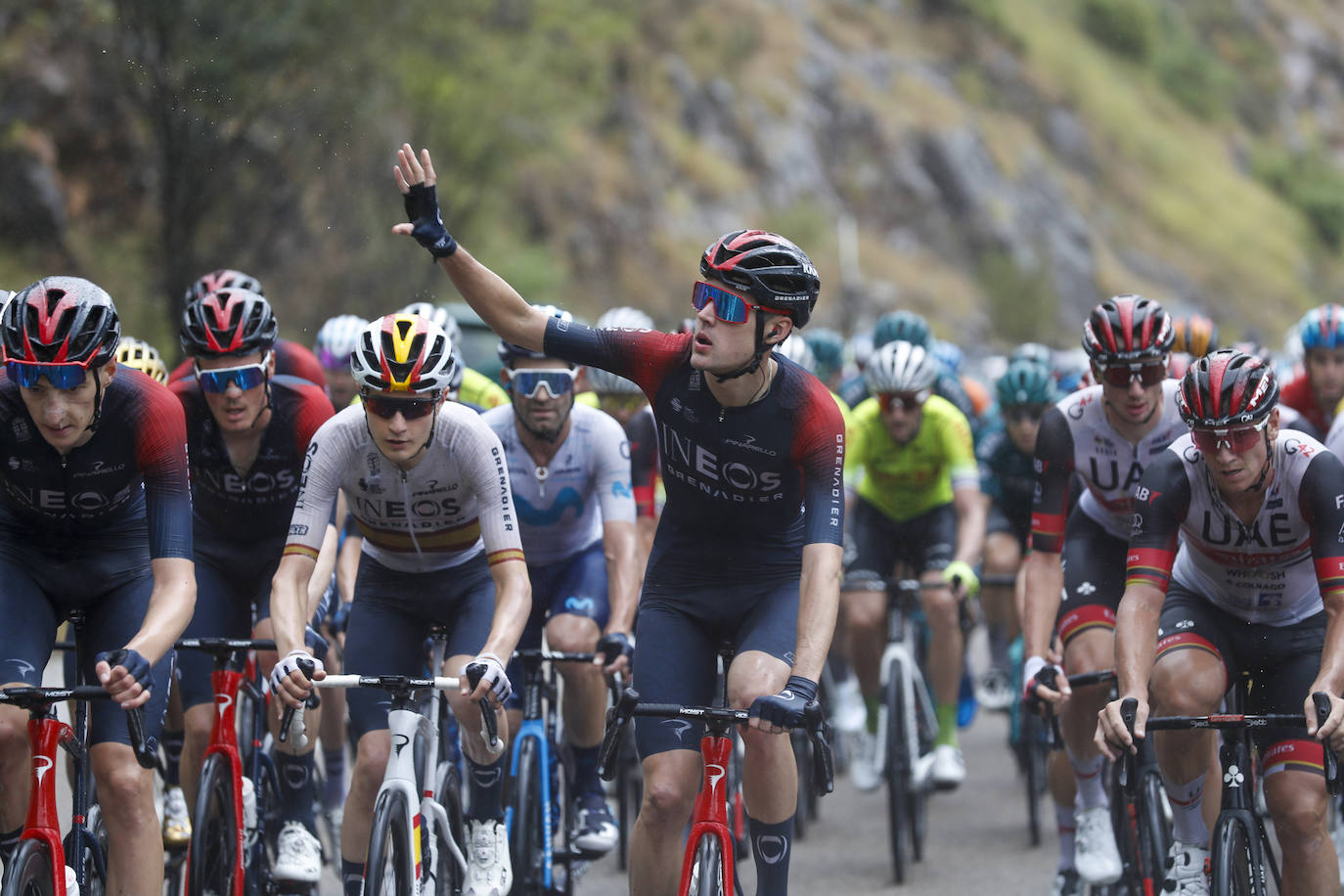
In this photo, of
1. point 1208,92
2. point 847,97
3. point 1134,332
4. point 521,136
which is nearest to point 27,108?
point 521,136

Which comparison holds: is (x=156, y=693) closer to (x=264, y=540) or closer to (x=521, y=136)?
(x=264, y=540)

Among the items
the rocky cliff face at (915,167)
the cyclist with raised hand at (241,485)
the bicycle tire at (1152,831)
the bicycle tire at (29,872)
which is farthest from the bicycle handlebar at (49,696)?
the rocky cliff face at (915,167)

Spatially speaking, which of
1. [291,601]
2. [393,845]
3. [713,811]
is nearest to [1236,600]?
[713,811]

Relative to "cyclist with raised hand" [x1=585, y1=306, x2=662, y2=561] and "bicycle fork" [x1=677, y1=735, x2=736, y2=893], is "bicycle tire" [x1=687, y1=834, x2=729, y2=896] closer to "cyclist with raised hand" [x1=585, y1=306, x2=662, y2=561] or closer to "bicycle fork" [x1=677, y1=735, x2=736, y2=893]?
"bicycle fork" [x1=677, y1=735, x2=736, y2=893]

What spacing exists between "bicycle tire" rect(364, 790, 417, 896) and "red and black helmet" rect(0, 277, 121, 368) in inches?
66.5

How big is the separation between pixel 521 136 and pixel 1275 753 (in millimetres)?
27916

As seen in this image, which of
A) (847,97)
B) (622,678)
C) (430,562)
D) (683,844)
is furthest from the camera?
Result: (847,97)

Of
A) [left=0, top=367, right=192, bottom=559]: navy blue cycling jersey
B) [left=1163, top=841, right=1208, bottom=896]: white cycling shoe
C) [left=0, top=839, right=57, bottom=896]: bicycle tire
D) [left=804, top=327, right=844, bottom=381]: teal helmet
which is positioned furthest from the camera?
[left=804, top=327, right=844, bottom=381]: teal helmet

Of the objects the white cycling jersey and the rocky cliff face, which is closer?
the white cycling jersey

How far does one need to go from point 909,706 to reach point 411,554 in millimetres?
3143

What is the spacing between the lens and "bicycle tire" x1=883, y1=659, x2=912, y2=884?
7.77 metres

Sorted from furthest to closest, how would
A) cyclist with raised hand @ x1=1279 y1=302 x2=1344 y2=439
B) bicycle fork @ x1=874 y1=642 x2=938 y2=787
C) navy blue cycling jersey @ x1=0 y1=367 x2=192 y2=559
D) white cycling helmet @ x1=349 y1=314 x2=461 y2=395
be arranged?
cyclist with raised hand @ x1=1279 y1=302 x2=1344 y2=439 → bicycle fork @ x1=874 y1=642 x2=938 y2=787 → white cycling helmet @ x1=349 y1=314 x2=461 y2=395 → navy blue cycling jersey @ x1=0 y1=367 x2=192 y2=559

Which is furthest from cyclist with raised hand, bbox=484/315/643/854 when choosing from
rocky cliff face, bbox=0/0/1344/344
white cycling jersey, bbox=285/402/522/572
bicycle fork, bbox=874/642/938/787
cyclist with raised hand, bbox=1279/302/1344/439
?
rocky cliff face, bbox=0/0/1344/344

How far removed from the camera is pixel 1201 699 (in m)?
5.41
